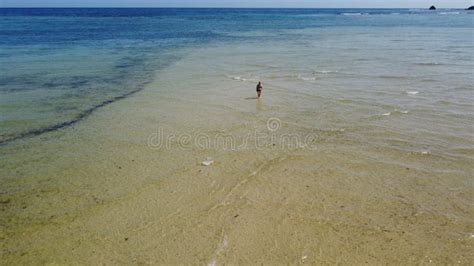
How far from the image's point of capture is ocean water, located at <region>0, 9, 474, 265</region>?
7.11m

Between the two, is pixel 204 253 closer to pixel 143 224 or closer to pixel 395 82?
pixel 143 224

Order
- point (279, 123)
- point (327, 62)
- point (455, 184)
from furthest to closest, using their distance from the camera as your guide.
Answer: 1. point (327, 62)
2. point (279, 123)
3. point (455, 184)

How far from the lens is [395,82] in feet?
67.5

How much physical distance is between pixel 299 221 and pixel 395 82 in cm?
1553

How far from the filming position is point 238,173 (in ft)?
32.7

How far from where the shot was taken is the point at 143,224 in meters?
7.73

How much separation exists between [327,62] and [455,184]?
20.2 metres

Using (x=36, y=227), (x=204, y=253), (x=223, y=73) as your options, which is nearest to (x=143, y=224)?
(x=204, y=253)

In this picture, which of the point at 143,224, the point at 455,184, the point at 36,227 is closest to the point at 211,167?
the point at 143,224

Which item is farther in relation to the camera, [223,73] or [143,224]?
[223,73]

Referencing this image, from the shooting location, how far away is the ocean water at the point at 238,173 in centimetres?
711

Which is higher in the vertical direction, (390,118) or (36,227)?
(390,118)

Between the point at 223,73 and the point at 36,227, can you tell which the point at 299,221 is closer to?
the point at 36,227

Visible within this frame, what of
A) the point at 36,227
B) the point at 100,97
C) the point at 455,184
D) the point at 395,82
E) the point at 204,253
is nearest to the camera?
the point at 204,253
